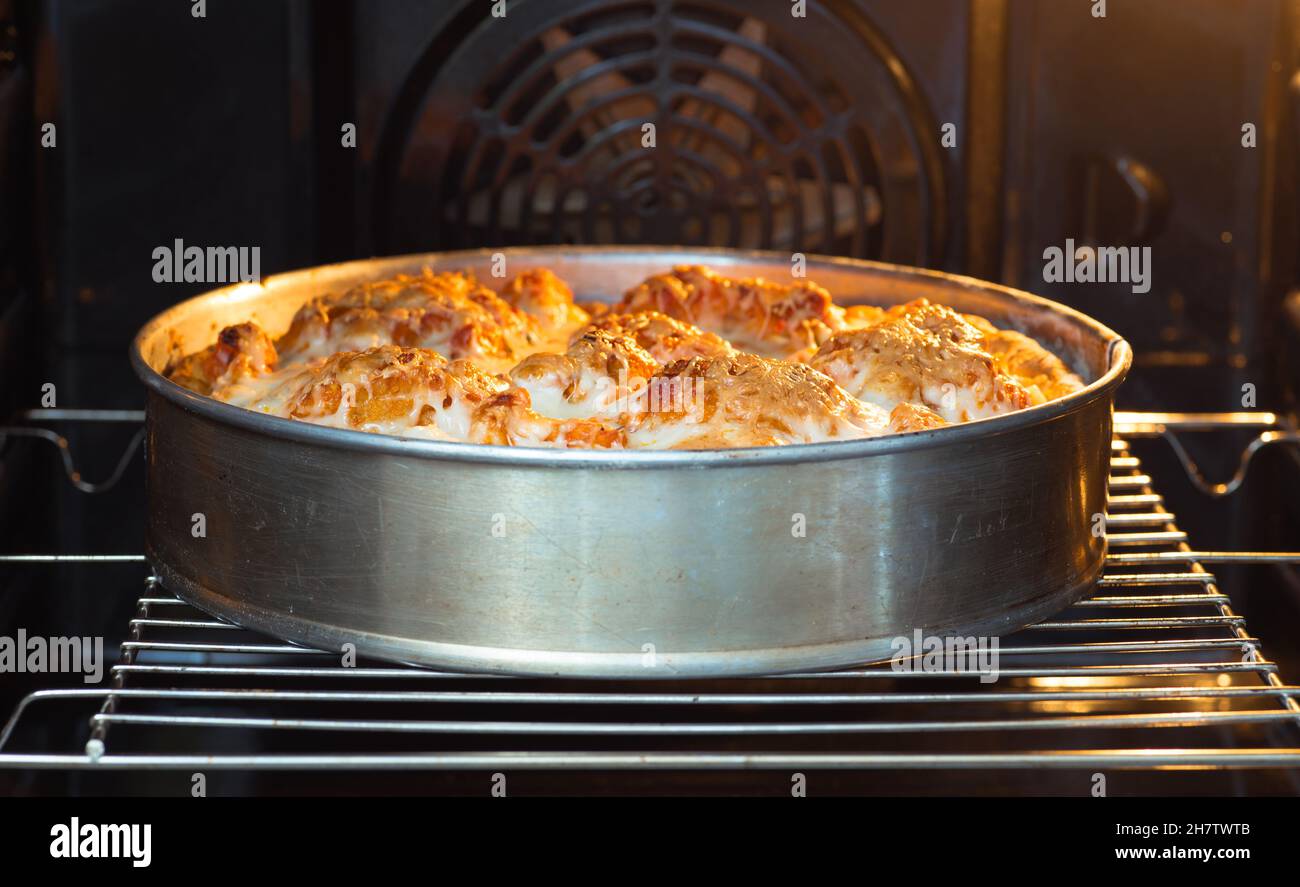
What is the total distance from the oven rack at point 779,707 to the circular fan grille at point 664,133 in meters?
0.60

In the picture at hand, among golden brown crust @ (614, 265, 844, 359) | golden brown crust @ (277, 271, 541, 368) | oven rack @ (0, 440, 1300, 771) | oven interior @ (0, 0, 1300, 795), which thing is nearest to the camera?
oven rack @ (0, 440, 1300, 771)

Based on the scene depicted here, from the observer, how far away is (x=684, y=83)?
97.3 inches

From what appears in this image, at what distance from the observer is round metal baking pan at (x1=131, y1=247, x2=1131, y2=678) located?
141 cm

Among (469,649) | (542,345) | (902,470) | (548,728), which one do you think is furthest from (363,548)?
(542,345)

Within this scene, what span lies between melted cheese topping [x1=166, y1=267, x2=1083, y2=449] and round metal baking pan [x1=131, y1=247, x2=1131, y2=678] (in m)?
0.16

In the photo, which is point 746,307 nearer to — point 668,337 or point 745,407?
point 668,337

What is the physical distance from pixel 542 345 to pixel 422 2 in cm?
58

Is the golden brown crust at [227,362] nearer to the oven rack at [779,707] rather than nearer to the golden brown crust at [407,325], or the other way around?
the golden brown crust at [407,325]

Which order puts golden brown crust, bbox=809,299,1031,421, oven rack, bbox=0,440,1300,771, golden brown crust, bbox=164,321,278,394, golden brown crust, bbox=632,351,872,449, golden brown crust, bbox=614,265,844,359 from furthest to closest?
golden brown crust, bbox=614,265,844,359 → golden brown crust, bbox=164,321,278,394 → golden brown crust, bbox=809,299,1031,421 → golden brown crust, bbox=632,351,872,449 → oven rack, bbox=0,440,1300,771

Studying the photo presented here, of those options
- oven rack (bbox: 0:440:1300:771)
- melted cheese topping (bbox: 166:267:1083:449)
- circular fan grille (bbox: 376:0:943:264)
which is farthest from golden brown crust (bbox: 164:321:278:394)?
circular fan grille (bbox: 376:0:943:264)

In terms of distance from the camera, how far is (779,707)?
2.54m

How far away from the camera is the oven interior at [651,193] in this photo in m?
2.33

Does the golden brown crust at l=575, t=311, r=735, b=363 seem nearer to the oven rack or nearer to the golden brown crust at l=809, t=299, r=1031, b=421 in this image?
the golden brown crust at l=809, t=299, r=1031, b=421

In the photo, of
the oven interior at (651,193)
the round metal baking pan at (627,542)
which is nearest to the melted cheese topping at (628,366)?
the round metal baking pan at (627,542)
